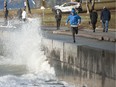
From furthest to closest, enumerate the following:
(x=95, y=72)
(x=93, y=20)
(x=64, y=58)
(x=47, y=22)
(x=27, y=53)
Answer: (x=47, y=22), (x=93, y=20), (x=27, y=53), (x=64, y=58), (x=95, y=72)

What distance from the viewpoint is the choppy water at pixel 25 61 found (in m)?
15.8

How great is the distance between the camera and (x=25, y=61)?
21.0m

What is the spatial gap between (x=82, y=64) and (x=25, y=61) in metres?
7.59

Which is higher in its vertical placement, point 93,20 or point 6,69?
point 93,20

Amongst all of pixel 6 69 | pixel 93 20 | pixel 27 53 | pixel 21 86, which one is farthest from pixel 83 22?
pixel 21 86

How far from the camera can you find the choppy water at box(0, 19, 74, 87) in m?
15.8

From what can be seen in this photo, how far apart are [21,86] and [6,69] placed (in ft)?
16.8

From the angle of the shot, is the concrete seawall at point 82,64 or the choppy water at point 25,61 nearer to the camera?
the concrete seawall at point 82,64

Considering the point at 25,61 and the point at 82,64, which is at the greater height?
the point at 82,64

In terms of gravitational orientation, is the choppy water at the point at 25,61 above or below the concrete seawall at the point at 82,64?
below

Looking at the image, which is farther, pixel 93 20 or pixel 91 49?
pixel 93 20

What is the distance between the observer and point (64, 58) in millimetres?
15852

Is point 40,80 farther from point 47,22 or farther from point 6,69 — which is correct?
point 47,22

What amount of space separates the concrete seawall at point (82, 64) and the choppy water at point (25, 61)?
1.65 feet
